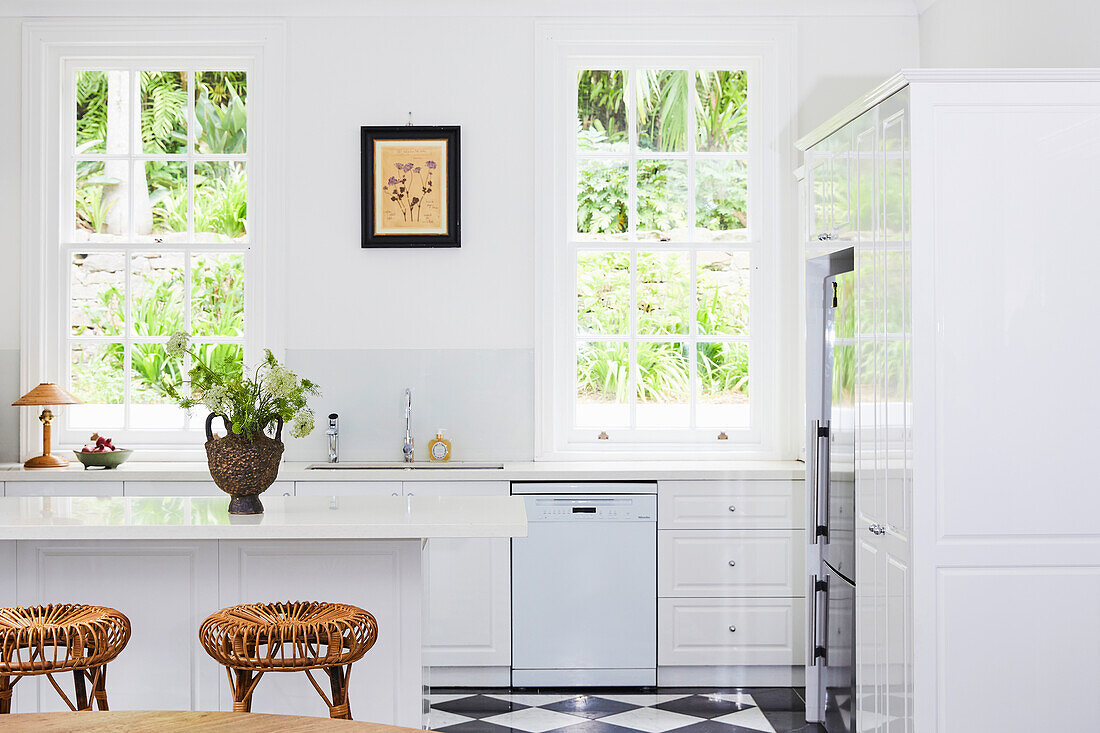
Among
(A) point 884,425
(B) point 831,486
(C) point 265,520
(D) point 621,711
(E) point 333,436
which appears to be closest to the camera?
(C) point 265,520

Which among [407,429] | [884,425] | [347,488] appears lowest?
[347,488]

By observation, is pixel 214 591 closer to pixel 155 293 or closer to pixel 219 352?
pixel 219 352

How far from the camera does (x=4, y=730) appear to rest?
1.46 m

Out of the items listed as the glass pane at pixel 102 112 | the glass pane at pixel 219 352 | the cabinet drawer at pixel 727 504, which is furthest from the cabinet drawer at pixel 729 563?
the glass pane at pixel 102 112

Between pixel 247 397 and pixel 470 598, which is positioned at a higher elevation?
pixel 247 397

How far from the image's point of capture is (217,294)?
437cm

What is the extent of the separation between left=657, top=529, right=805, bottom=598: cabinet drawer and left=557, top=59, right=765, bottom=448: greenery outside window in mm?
700

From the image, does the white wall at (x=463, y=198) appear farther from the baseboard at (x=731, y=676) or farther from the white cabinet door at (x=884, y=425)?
the white cabinet door at (x=884, y=425)

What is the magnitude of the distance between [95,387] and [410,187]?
1.78m

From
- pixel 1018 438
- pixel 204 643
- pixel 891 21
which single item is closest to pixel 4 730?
pixel 204 643

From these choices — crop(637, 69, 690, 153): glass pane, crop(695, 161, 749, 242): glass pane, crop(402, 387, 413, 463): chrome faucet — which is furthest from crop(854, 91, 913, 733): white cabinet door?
crop(402, 387, 413, 463): chrome faucet

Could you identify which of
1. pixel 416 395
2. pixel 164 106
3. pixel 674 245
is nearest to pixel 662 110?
pixel 674 245

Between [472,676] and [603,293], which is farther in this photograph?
[603,293]

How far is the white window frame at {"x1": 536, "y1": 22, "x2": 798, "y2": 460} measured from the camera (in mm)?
4262
